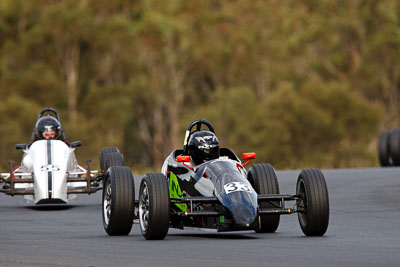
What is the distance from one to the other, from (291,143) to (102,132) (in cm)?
1185

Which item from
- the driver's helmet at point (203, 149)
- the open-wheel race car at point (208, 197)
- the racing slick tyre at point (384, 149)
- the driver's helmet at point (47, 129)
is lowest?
the open-wheel race car at point (208, 197)

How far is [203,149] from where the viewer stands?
13812 mm

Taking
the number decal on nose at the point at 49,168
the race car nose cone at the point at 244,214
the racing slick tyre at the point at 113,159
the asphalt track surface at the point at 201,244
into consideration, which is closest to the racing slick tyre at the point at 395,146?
the asphalt track surface at the point at 201,244

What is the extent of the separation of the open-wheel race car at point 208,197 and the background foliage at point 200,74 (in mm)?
48001

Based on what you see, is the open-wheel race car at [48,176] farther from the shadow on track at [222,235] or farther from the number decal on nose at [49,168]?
the shadow on track at [222,235]

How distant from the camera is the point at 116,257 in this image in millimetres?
10375

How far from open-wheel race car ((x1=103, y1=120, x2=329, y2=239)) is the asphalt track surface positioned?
207 mm

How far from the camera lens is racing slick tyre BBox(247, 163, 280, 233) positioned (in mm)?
13367

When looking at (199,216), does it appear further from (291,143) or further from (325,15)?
(325,15)

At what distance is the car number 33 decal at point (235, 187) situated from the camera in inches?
483

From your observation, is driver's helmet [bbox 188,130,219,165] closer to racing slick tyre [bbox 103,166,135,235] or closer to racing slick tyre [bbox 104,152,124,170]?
racing slick tyre [bbox 103,166,135,235]

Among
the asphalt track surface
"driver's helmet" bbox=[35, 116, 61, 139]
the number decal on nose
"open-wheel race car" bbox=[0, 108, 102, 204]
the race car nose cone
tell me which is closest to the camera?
the asphalt track surface

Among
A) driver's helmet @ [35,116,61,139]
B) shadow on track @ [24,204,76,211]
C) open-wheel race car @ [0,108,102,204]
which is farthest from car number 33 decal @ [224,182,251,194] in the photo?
driver's helmet @ [35,116,61,139]

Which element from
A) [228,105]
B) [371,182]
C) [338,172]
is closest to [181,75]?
[228,105]
